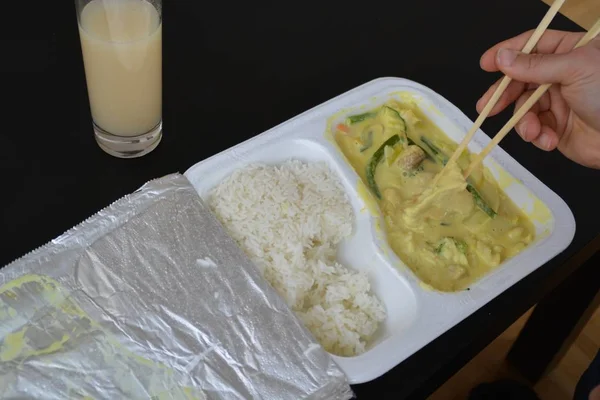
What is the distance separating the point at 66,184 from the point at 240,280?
384 millimetres

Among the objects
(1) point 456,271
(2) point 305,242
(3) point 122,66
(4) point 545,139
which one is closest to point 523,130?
(4) point 545,139

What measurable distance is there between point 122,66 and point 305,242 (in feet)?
1.38

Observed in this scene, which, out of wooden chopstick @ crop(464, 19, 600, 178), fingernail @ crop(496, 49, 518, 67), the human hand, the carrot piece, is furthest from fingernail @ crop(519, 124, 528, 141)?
the carrot piece

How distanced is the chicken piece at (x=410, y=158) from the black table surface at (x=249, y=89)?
0.21 meters

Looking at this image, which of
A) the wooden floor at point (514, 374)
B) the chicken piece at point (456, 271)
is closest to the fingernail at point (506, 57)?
the chicken piece at point (456, 271)

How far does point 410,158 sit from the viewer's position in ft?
3.96

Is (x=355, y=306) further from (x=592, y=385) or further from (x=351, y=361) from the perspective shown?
(x=592, y=385)

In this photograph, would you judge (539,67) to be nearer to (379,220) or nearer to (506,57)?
(506,57)

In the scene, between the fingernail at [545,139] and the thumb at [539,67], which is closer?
the thumb at [539,67]

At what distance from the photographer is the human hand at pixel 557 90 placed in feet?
3.30

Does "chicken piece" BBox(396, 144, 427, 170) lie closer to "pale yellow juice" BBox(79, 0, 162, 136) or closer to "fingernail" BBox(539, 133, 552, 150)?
"fingernail" BBox(539, 133, 552, 150)

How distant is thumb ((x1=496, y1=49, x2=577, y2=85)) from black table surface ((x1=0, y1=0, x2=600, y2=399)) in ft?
1.04

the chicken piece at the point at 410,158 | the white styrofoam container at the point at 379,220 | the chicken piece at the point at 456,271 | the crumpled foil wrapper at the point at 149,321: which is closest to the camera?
the crumpled foil wrapper at the point at 149,321

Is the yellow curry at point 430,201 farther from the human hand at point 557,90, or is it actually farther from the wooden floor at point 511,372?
the wooden floor at point 511,372
